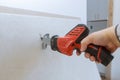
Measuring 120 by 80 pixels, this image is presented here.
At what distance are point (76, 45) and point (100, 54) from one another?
0.08 meters

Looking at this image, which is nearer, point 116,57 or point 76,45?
point 76,45

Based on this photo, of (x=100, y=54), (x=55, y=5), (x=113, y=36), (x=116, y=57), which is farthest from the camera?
(x=116, y=57)

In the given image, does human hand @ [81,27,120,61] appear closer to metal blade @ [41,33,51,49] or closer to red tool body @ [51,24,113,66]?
red tool body @ [51,24,113,66]

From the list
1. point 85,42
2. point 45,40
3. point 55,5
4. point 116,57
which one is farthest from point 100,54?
point 116,57

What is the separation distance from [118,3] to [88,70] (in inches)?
56.5

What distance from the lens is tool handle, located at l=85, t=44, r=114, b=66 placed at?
42 centimetres

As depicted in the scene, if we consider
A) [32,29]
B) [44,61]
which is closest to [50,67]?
[44,61]

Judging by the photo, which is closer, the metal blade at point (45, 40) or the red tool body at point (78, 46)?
the red tool body at point (78, 46)

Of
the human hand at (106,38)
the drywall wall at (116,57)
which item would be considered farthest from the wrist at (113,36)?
the drywall wall at (116,57)

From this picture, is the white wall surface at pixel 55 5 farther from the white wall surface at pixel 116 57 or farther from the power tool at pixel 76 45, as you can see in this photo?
the white wall surface at pixel 116 57

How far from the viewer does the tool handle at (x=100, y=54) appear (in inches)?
16.6

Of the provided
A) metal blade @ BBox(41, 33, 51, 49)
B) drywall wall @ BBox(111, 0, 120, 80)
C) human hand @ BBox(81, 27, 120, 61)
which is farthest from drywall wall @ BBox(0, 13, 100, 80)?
drywall wall @ BBox(111, 0, 120, 80)

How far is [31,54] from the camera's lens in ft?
1.70

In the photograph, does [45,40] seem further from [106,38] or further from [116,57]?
[116,57]
